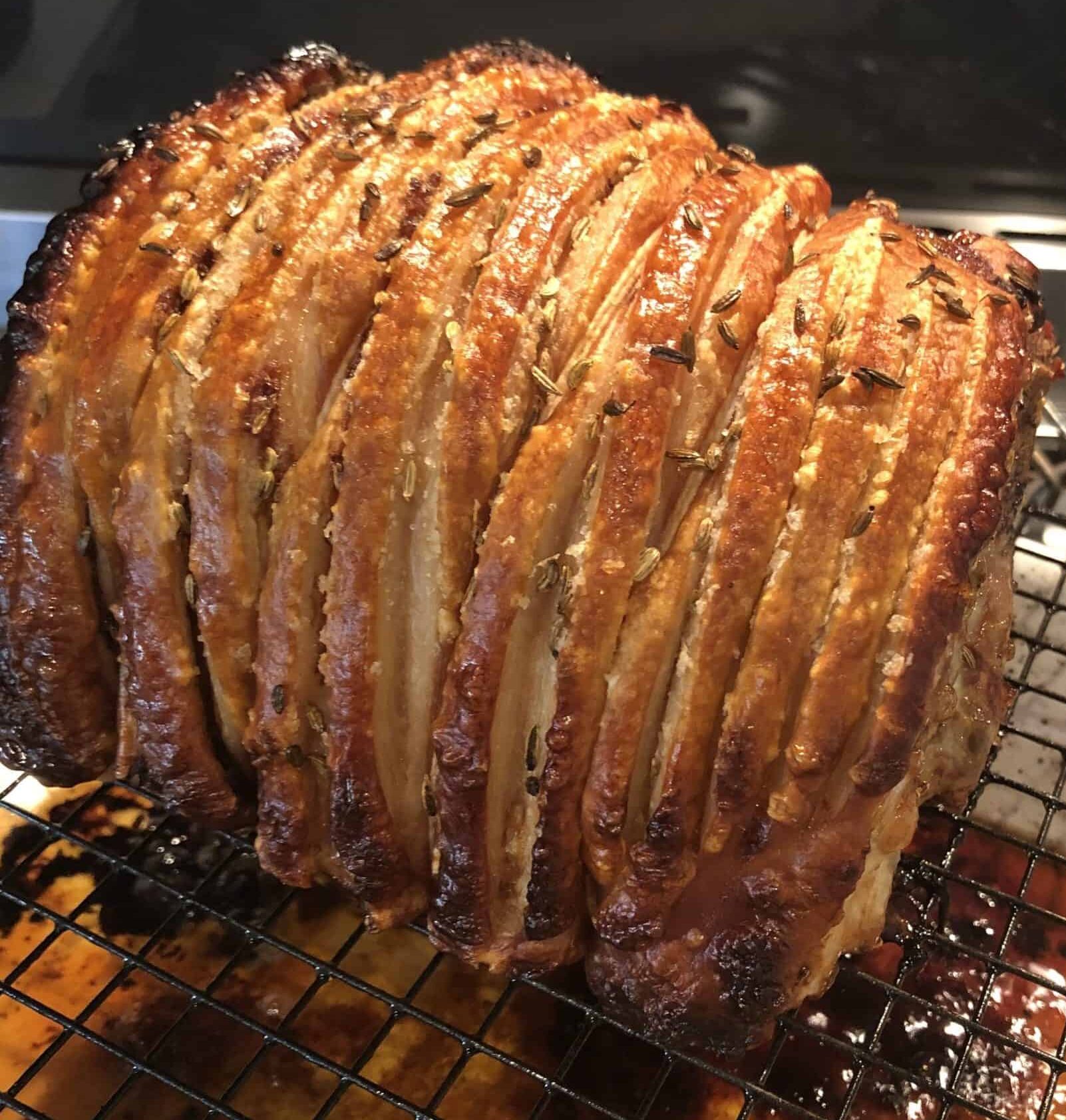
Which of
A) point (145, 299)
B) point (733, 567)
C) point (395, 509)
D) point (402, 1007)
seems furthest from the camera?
point (402, 1007)

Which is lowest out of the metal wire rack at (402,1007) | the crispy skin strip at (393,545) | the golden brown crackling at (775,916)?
the metal wire rack at (402,1007)

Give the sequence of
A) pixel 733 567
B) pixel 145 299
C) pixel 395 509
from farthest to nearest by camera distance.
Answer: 1. pixel 145 299
2. pixel 395 509
3. pixel 733 567

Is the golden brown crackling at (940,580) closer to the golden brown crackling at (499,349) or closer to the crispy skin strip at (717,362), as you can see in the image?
the crispy skin strip at (717,362)

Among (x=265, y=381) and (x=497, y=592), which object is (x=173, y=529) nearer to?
(x=265, y=381)

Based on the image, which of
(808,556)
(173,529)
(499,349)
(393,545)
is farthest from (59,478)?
(808,556)

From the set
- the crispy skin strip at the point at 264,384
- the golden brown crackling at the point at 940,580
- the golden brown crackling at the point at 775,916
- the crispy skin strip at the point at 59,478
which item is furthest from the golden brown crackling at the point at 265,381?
the golden brown crackling at the point at 940,580

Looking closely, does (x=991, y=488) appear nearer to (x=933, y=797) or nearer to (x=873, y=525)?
(x=873, y=525)

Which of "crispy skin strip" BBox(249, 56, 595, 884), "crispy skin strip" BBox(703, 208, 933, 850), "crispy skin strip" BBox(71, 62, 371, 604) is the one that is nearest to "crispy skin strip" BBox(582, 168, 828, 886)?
"crispy skin strip" BBox(703, 208, 933, 850)
